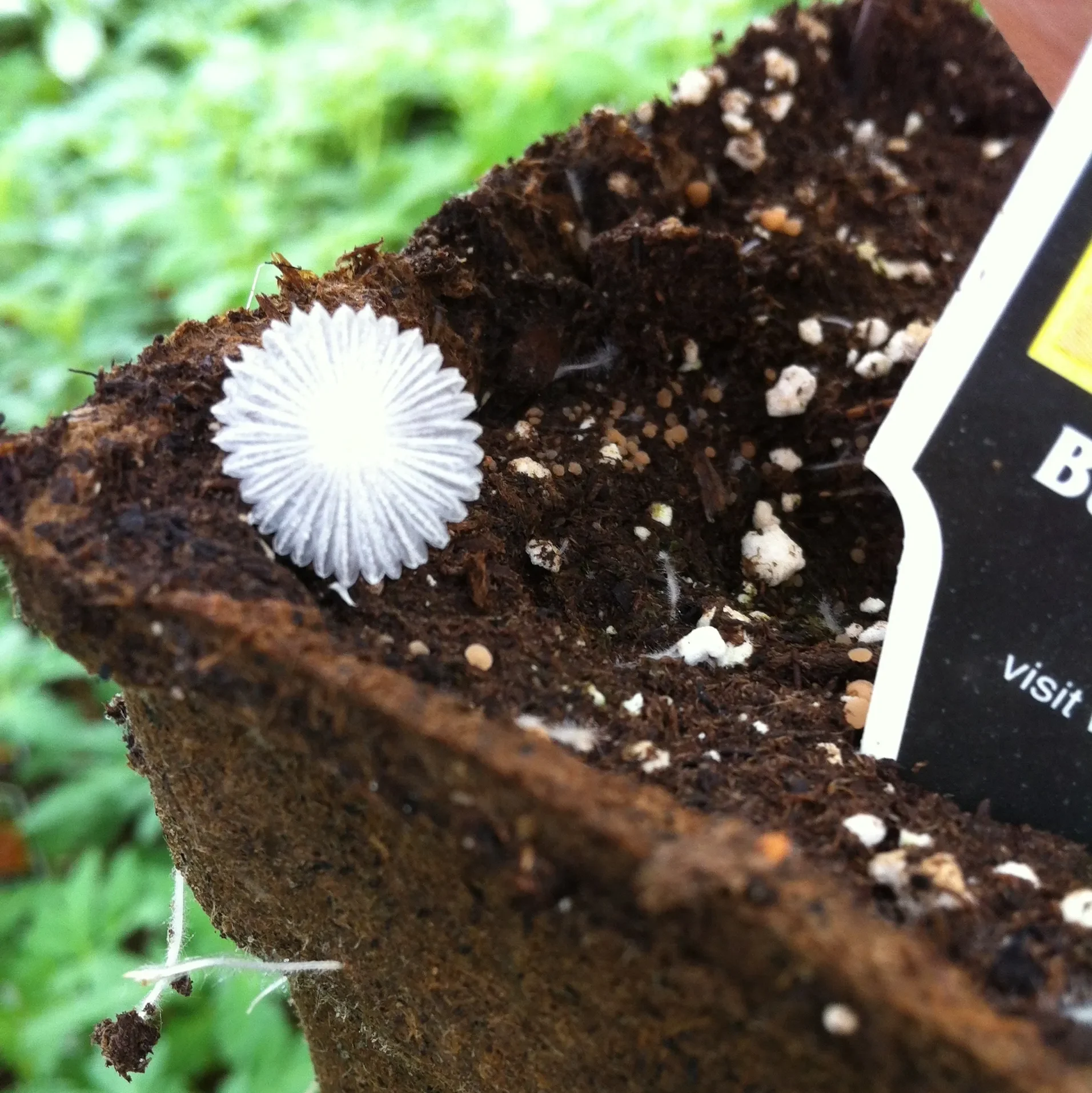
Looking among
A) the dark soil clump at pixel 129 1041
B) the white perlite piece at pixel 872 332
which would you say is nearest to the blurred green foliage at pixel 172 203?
the dark soil clump at pixel 129 1041

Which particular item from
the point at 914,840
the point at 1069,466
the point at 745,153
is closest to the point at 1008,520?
the point at 1069,466

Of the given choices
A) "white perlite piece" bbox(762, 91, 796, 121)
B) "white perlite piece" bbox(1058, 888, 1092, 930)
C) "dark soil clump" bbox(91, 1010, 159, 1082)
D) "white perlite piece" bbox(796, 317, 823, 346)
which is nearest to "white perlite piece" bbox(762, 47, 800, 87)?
"white perlite piece" bbox(762, 91, 796, 121)

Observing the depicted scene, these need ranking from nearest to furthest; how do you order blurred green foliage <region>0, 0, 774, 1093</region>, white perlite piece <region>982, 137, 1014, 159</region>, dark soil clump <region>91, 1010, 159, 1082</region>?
dark soil clump <region>91, 1010, 159, 1082</region>, white perlite piece <region>982, 137, 1014, 159</region>, blurred green foliage <region>0, 0, 774, 1093</region>

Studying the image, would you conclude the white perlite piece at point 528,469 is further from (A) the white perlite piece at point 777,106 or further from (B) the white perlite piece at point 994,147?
(B) the white perlite piece at point 994,147

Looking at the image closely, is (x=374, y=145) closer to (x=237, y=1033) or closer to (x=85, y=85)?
(x=85, y=85)

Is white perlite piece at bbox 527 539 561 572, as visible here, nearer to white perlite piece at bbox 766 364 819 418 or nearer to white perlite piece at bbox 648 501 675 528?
white perlite piece at bbox 648 501 675 528

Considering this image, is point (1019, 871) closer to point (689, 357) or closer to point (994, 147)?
point (689, 357)
